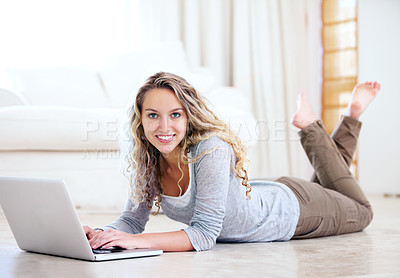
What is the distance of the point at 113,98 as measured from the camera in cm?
325

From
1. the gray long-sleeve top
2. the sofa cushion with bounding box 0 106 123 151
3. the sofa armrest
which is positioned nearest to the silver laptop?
the gray long-sleeve top

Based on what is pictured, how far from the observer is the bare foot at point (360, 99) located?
7.10 ft

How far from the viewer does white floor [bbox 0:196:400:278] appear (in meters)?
1.11

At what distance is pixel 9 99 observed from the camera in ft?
8.99

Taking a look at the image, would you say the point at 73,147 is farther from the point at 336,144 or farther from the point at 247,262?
the point at 247,262

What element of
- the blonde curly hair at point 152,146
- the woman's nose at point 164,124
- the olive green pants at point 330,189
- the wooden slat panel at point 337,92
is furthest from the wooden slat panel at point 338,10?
the woman's nose at point 164,124

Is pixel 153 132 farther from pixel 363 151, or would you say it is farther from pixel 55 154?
pixel 363 151

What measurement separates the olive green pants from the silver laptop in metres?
0.61

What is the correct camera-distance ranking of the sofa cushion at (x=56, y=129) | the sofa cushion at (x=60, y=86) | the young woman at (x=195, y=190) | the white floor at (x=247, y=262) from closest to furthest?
the white floor at (x=247, y=262), the young woman at (x=195, y=190), the sofa cushion at (x=56, y=129), the sofa cushion at (x=60, y=86)

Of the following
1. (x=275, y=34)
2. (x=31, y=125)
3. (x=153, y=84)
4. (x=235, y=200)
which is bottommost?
(x=235, y=200)

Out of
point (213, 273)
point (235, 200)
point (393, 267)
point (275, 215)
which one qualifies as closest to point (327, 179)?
point (275, 215)

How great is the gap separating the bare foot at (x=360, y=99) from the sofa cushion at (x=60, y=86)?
5.34ft

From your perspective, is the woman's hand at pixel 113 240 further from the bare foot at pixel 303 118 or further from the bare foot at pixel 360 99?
the bare foot at pixel 360 99

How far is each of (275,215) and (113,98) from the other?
1877 mm
